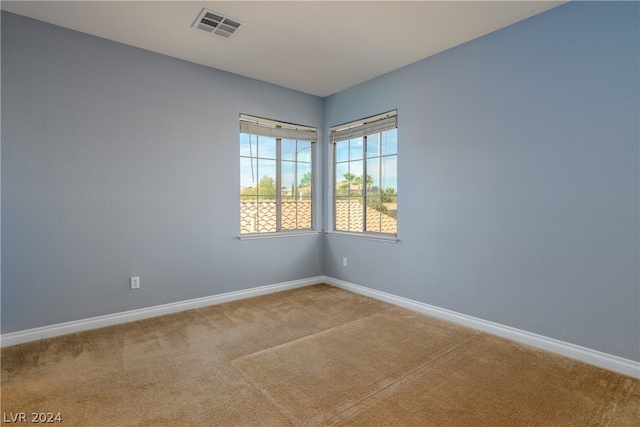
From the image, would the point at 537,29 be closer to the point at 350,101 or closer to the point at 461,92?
the point at 461,92

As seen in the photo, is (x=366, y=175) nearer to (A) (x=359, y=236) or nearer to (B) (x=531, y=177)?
(A) (x=359, y=236)

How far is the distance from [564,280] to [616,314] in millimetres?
348

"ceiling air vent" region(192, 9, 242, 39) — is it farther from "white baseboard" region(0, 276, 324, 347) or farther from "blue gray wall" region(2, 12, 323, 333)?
"white baseboard" region(0, 276, 324, 347)

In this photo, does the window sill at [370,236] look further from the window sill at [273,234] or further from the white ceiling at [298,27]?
the white ceiling at [298,27]

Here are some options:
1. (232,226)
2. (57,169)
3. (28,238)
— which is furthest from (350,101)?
(28,238)

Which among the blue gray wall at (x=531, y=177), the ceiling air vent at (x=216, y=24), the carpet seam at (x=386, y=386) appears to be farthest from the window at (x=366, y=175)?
the ceiling air vent at (x=216, y=24)

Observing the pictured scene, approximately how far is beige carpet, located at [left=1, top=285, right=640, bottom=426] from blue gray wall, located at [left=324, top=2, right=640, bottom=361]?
41 centimetres

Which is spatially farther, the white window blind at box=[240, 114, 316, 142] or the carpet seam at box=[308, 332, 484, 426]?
A: the white window blind at box=[240, 114, 316, 142]

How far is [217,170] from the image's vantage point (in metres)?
3.60

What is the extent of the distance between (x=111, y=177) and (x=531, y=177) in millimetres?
3673

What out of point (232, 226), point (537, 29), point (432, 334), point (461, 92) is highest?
point (537, 29)

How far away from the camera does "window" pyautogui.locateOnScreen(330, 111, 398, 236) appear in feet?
12.3

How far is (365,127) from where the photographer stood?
3975mm

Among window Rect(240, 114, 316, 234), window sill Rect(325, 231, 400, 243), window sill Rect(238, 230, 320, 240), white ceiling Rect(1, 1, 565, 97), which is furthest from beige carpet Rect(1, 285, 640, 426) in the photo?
white ceiling Rect(1, 1, 565, 97)
